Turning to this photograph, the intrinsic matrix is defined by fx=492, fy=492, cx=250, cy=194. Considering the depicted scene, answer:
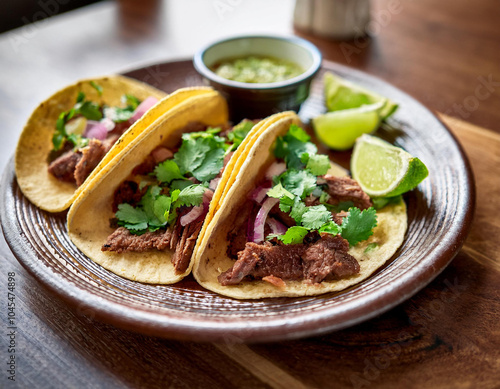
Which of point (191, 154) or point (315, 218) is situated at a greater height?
point (191, 154)

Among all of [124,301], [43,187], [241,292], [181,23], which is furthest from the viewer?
[181,23]

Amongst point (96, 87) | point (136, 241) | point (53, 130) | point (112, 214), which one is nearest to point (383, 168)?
point (136, 241)

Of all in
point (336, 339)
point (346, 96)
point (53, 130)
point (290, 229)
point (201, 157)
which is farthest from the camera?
point (346, 96)

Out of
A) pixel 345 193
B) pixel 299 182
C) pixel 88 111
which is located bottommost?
pixel 345 193

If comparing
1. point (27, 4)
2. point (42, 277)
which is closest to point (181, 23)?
point (27, 4)

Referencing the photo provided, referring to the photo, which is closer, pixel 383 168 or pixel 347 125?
pixel 383 168

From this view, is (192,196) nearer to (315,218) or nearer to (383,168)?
(315,218)

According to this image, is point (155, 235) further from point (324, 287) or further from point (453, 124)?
point (453, 124)
